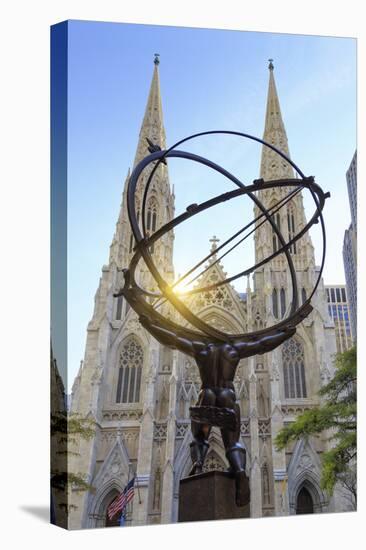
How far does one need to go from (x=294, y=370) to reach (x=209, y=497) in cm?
1962

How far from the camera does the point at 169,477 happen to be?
23.3m

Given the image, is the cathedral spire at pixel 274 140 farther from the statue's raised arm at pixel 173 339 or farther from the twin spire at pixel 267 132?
the statue's raised arm at pixel 173 339

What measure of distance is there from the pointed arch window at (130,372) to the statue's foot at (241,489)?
737 inches

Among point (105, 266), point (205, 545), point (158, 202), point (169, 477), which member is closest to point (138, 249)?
point (205, 545)

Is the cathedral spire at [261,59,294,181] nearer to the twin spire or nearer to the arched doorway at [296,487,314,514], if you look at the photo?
the twin spire

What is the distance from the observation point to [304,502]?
24.0 metres

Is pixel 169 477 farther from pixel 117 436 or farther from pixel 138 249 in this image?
pixel 138 249

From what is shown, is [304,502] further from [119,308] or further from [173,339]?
[173,339]

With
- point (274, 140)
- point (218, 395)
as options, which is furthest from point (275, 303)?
point (218, 395)

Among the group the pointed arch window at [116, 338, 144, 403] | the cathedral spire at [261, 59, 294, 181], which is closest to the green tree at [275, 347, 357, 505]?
the pointed arch window at [116, 338, 144, 403]

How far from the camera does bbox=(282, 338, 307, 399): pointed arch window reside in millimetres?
26203

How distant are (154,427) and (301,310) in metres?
17.3

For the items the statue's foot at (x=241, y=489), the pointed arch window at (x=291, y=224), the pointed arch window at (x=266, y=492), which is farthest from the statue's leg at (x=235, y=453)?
the pointed arch window at (x=291, y=224)

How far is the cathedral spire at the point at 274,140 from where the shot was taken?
3338cm
